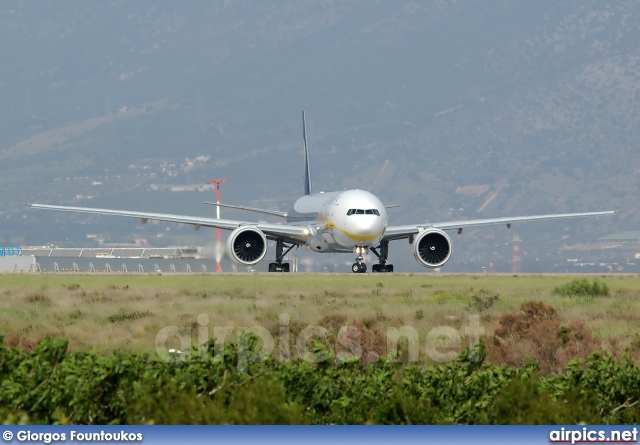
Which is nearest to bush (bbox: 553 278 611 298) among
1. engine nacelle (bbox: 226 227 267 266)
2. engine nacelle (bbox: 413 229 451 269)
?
engine nacelle (bbox: 413 229 451 269)

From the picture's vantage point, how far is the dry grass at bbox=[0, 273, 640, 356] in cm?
2384

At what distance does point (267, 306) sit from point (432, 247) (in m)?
21.6

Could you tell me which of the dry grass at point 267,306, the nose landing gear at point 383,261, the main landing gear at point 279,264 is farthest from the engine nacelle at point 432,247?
the main landing gear at point 279,264

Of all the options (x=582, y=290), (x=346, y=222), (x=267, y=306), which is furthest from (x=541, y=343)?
(x=346, y=222)

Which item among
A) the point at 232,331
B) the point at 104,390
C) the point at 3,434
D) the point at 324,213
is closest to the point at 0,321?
the point at 232,331

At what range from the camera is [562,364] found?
1941 cm

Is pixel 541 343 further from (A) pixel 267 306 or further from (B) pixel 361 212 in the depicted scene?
(B) pixel 361 212

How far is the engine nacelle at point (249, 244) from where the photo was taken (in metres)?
47.7

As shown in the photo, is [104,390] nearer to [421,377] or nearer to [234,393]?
[234,393]

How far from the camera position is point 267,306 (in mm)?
29203

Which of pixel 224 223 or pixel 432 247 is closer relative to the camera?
pixel 432 247

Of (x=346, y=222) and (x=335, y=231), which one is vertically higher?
(x=346, y=222)

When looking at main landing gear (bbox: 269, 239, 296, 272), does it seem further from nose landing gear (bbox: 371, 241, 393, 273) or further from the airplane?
nose landing gear (bbox: 371, 241, 393, 273)

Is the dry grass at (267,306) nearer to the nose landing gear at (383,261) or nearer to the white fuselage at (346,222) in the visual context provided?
the white fuselage at (346,222)
